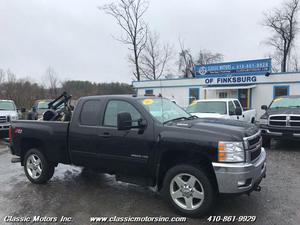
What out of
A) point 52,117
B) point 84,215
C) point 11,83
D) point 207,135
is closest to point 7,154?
point 52,117

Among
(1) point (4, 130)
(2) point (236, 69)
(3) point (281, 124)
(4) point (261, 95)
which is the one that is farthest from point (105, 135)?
(2) point (236, 69)

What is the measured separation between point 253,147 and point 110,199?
102 inches

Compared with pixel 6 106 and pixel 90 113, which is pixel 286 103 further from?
pixel 6 106

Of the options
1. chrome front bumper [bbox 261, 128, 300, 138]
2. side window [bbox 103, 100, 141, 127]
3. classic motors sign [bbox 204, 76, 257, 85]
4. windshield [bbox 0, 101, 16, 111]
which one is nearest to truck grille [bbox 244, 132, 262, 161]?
side window [bbox 103, 100, 141, 127]

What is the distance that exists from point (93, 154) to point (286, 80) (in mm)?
17471

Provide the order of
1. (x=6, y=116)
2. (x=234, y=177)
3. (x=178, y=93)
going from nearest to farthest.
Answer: (x=234, y=177) < (x=6, y=116) < (x=178, y=93)

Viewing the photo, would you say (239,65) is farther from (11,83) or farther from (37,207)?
(11,83)

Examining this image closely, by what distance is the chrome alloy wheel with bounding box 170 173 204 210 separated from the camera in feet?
12.5

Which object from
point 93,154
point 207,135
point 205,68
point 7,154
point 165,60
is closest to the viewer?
point 207,135

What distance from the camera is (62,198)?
4.73 m

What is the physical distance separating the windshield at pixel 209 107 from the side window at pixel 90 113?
20.9 ft

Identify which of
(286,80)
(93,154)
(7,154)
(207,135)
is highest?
(286,80)

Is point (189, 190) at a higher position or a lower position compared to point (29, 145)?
lower

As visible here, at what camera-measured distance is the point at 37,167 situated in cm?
561
